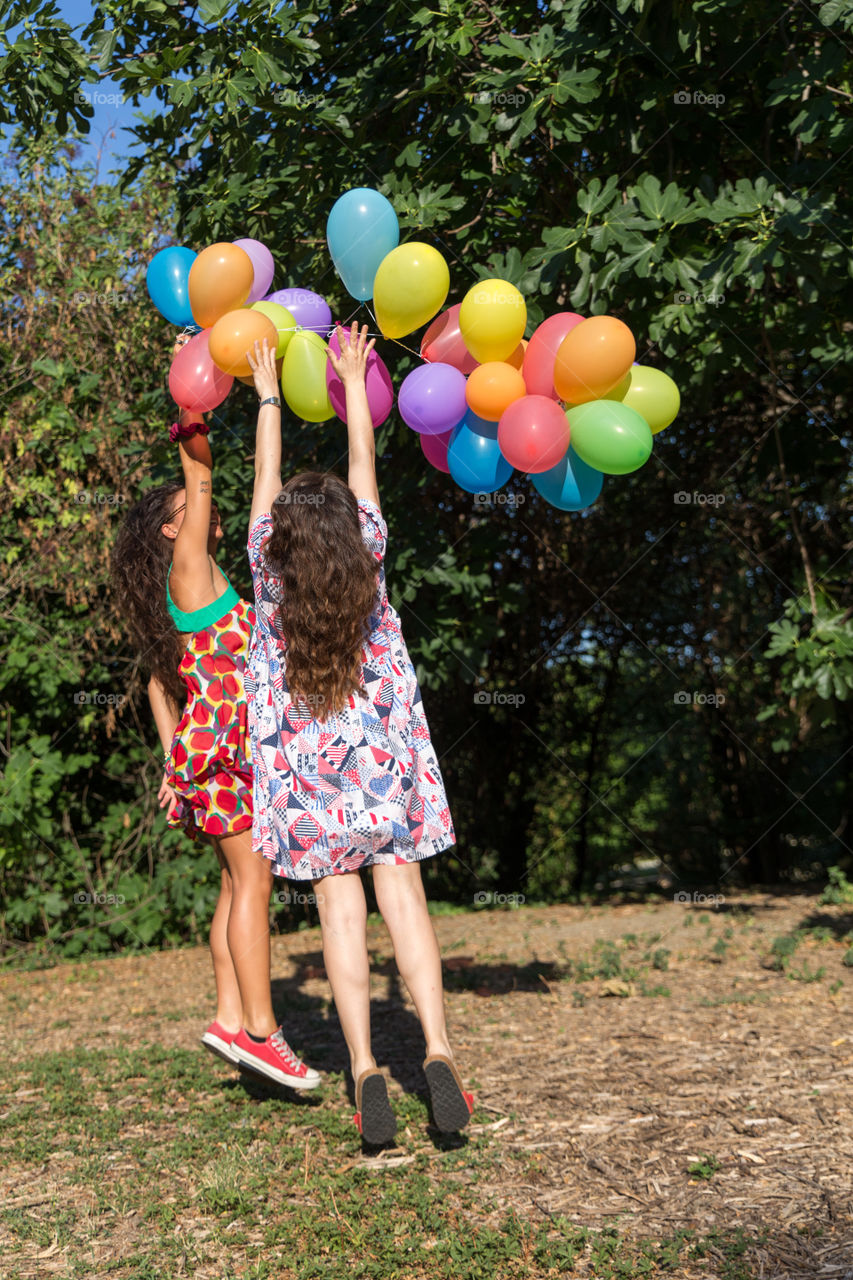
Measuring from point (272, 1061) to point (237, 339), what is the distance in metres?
1.92

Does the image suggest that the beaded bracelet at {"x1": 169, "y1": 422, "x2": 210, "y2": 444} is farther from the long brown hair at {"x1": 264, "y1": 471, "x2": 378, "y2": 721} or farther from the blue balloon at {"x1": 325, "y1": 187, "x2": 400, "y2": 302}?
the blue balloon at {"x1": 325, "y1": 187, "x2": 400, "y2": 302}

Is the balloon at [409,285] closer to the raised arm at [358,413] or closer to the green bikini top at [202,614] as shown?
the raised arm at [358,413]

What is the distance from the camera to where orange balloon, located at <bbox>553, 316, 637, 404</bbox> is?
268 cm

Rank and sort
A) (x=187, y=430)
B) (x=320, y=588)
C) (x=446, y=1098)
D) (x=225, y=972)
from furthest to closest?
1. (x=225, y=972)
2. (x=187, y=430)
3. (x=320, y=588)
4. (x=446, y=1098)

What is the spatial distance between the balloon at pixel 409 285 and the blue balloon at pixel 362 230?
0.20 feet

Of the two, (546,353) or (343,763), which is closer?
(343,763)

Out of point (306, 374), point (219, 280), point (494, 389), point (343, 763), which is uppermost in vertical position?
point (219, 280)

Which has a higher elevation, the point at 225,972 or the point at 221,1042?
the point at 225,972

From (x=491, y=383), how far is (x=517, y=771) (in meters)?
4.92

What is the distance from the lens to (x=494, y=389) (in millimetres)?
2883

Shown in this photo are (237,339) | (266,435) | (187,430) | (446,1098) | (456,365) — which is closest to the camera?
(446,1098)

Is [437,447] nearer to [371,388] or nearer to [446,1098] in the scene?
[371,388]

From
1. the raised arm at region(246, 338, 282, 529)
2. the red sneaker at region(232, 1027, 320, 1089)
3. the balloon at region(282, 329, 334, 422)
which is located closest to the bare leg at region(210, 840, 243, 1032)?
the red sneaker at region(232, 1027, 320, 1089)

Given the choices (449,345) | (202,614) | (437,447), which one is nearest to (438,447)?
(437,447)
